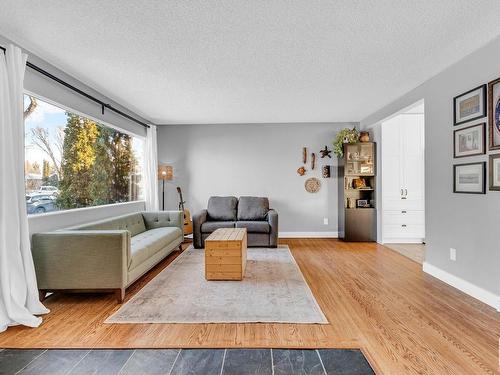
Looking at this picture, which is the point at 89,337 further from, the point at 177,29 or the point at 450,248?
the point at 450,248

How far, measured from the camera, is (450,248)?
11.2 feet

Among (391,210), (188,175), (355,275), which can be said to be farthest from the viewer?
(188,175)

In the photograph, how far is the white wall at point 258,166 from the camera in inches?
253

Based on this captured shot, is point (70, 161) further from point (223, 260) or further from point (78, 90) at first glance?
point (223, 260)

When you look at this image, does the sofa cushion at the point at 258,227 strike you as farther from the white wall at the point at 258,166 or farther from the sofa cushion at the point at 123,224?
the sofa cushion at the point at 123,224

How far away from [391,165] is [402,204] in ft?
2.50

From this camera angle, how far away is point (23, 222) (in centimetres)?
268

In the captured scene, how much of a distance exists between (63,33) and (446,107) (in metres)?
4.01

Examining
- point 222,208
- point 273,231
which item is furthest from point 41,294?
point 273,231

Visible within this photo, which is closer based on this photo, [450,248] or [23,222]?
[23,222]

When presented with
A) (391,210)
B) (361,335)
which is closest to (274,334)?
(361,335)

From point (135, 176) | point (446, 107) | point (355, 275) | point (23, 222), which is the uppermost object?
point (446, 107)

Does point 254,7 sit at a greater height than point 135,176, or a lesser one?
greater

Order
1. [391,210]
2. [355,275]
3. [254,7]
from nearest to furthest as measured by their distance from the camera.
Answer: [254,7] < [355,275] < [391,210]
